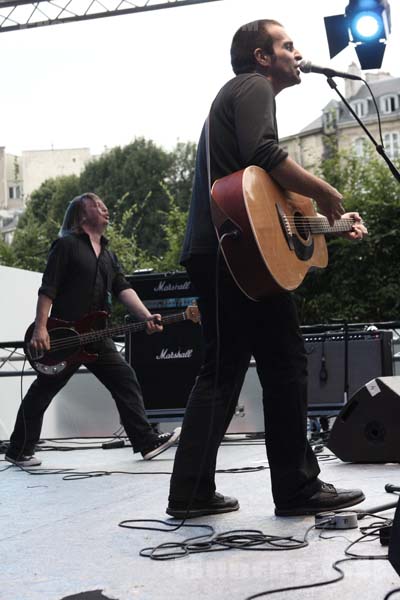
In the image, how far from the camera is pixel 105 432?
8.87 m

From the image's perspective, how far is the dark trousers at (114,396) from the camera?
20.8ft

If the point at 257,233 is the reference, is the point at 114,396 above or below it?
below

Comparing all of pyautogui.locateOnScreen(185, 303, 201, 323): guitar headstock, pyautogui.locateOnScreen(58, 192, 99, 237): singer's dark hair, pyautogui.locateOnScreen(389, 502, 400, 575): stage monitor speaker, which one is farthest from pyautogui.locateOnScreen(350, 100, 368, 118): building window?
pyautogui.locateOnScreen(389, 502, 400, 575): stage monitor speaker

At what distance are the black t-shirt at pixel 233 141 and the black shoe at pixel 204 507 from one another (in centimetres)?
99

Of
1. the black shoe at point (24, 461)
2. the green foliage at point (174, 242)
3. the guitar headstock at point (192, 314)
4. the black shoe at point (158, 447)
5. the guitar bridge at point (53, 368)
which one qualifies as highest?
the green foliage at point (174, 242)

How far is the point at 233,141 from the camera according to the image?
3.81 meters

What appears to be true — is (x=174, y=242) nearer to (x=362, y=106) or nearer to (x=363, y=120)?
(x=363, y=120)

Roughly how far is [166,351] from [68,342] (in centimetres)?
154

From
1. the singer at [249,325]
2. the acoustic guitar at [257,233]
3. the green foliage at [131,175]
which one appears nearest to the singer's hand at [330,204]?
the singer at [249,325]

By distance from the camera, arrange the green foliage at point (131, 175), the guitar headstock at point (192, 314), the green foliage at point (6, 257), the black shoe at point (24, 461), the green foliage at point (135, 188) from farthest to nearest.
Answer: the green foliage at point (131, 175) → the green foliage at point (135, 188) → the green foliage at point (6, 257) → the guitar headstock at point (192, 314) → the black shoe at point (24, 461)

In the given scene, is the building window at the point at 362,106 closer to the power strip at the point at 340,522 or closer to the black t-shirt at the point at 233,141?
the black t-shirt at the point at 233,141

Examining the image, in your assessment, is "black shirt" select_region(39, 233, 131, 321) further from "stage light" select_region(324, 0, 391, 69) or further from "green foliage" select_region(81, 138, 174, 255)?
"green foliage" select_region(81, 138, 174, 255)

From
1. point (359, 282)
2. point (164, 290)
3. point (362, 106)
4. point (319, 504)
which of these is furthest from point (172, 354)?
point (362, 106)

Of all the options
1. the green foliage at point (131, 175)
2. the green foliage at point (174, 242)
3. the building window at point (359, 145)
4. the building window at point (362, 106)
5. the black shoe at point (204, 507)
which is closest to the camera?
the black shoe at point (204, 507)
